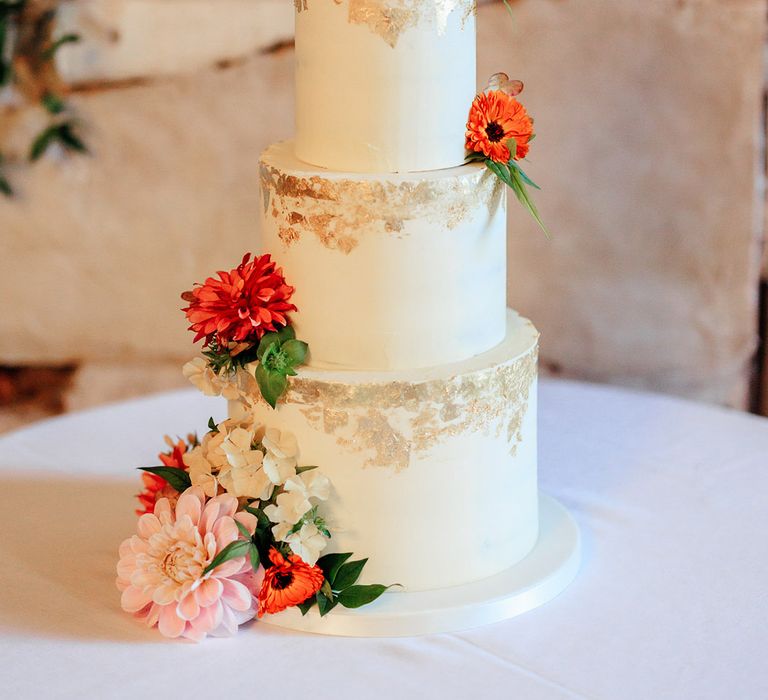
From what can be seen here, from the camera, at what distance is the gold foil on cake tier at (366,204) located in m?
1.27

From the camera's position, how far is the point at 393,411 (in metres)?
1.30

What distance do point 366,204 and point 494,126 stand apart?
0.19 metres

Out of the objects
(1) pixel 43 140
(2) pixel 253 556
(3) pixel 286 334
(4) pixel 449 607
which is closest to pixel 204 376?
(3) pixel 286 334

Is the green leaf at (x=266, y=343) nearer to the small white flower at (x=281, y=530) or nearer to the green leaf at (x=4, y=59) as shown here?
the small white flower at (x=281, y=530)

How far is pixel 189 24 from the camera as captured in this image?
244 cm

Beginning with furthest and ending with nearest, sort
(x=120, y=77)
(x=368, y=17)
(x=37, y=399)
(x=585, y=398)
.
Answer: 1. (x=37, y=399)
2. (x=120, y=77)
3. (x=585, y=398)
4. (x=368, y=17)

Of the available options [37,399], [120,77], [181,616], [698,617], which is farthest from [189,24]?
[698,617]

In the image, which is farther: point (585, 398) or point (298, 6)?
point (585, 398)

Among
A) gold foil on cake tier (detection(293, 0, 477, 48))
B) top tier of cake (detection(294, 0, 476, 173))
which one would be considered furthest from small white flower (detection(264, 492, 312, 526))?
gold foil on cake tier (detection(293, 0, 477, 48))

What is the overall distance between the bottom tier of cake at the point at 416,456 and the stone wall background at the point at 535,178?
1.08 meters

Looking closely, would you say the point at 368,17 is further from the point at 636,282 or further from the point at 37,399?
the point at 37,399

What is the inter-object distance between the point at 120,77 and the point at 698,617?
1736 millimetres

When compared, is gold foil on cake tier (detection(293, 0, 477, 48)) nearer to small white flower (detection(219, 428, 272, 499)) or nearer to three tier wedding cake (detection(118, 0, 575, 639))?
three tier wedding cake (detection(118, 0, 575, 639))

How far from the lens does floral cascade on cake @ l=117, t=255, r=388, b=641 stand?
1.29m
